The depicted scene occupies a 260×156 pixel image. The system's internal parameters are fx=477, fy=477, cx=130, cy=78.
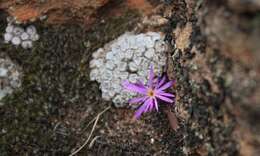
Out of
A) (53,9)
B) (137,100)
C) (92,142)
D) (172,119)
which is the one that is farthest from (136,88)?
(53,9)

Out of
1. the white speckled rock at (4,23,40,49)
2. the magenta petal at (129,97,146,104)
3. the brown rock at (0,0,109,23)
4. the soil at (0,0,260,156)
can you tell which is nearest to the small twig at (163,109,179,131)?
the soil at (0,0,260,156)

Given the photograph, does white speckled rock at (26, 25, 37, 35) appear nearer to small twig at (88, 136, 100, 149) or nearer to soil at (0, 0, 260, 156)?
soil at (0, 0, 260, 156)

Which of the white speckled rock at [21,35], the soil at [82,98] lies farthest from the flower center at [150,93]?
the white speckled rock at [21,35]

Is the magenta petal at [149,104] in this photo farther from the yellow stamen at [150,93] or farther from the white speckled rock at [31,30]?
the white speckled rock at [31,30]

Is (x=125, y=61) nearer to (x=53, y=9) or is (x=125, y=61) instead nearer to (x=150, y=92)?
(x=150, y=92)

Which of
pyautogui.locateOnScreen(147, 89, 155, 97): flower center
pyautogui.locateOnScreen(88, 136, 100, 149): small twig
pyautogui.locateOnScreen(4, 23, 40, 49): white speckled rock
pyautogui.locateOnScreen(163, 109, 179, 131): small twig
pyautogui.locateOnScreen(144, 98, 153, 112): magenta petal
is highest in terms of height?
pyautogui.locateOnScreen(4, 23, 40, 49): white speckled rock

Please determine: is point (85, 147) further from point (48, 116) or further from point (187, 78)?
point (187, 78)
